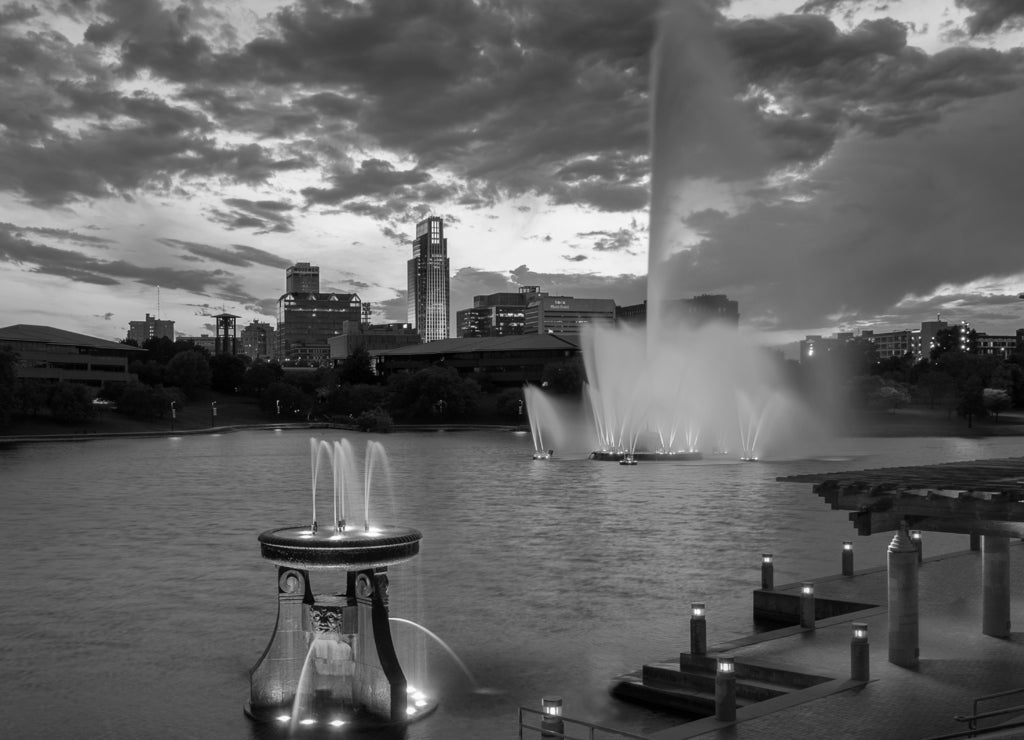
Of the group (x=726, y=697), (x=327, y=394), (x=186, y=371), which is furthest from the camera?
(x=327, y=394)

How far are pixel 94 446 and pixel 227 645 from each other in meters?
96.0

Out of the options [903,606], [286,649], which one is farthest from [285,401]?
[903,606]

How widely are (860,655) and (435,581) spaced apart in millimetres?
17890

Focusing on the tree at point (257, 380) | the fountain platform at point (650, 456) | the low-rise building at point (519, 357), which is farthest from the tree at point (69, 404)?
the fountain platform at point (650, 456)

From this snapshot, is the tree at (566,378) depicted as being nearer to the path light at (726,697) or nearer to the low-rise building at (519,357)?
the low-rise building at (519,357)

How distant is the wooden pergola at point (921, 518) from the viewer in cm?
1541

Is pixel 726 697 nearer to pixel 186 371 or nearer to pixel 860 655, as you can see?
pixel 860 655

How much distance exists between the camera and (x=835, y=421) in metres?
146

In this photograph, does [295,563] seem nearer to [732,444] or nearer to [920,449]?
[732,444]

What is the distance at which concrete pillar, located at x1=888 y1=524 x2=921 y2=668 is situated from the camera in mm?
16156

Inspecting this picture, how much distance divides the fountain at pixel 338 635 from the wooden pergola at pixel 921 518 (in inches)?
287

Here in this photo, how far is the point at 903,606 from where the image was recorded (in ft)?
53.5

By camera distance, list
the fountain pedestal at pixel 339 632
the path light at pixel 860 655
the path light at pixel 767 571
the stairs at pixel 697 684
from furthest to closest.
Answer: the path light at pixel 767 571 < the stairs at pixel 697 684 < the fountain pedestal at pixel 339 632 < the path light at pixel 860 655

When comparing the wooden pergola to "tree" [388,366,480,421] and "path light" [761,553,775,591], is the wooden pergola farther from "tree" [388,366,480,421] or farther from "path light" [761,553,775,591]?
"tree" [388,366,480,421]
